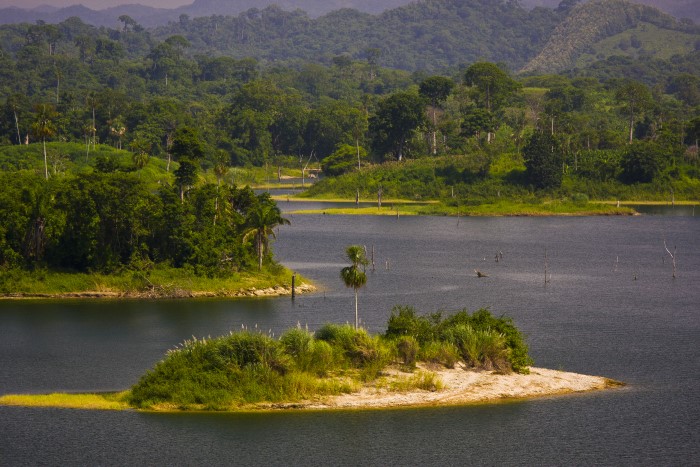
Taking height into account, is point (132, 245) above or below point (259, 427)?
above

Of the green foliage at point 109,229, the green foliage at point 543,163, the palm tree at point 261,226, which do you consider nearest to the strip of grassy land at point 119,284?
the green foliage at point 109,229

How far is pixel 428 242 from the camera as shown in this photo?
463ft

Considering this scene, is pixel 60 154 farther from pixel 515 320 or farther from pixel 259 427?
pixel 259 427

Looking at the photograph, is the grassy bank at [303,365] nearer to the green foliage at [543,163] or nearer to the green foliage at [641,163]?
the green foliage at [543,163]

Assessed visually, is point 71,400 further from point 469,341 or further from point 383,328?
point 383,328

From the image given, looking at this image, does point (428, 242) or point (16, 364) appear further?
point (428, 242)

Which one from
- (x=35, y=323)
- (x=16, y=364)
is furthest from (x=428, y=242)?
(x=16, y=364)

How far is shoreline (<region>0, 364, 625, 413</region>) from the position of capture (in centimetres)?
5656

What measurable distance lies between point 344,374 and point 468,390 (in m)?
7.00

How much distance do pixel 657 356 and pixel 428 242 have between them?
233 feet

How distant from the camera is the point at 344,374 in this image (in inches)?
2357

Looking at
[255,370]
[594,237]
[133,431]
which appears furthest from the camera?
[594,237]

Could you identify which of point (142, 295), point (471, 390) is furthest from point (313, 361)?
point (142, 295)

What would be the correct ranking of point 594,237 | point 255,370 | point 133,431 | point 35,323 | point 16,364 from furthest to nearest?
point 594,237 < point 35,323 < point 16,364 < point 255,370 < point 133,431
